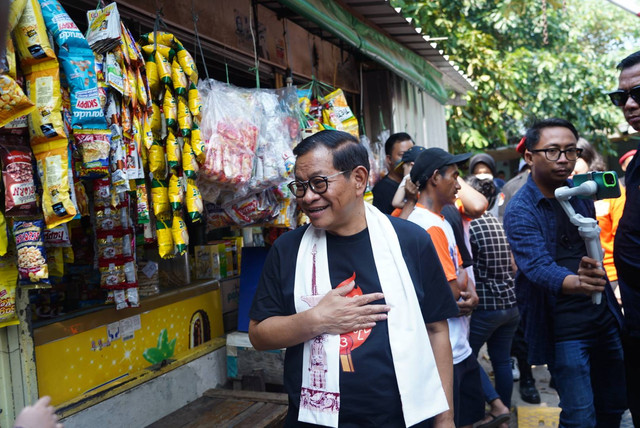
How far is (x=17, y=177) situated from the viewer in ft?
6.13

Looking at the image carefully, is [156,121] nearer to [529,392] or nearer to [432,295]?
[432,295]

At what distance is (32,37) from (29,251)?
747mm

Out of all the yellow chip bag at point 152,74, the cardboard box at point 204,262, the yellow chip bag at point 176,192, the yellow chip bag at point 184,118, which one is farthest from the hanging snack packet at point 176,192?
the cardboard box at point 204,262

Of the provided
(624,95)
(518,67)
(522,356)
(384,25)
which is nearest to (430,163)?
(624,95)

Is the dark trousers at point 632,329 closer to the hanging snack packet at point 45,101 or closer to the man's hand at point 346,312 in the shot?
the man's hand at point 346,312

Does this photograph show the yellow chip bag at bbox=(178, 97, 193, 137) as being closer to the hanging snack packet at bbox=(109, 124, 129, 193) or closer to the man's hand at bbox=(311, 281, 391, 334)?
the hanging snack packet at bbox=(109, 124, 129, 193)

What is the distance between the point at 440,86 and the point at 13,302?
539 centimetres

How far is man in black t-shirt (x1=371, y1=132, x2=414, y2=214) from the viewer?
4480mm

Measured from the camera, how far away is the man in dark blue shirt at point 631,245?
7.85ft

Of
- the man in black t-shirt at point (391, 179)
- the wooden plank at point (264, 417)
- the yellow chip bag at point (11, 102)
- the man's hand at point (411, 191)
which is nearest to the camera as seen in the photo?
the yellow chip bag at point (11, 102)

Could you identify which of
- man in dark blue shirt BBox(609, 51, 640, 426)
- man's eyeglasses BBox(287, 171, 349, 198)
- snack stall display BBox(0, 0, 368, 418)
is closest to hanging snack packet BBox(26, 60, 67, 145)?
snack stall display BBox(0, 0, 368, 418)

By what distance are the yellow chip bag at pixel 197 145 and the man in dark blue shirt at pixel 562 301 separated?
1.66 m

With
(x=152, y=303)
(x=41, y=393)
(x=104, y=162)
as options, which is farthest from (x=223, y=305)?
(x=104, y=162)

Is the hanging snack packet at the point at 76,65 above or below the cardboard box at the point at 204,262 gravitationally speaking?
above
